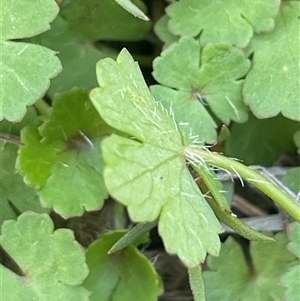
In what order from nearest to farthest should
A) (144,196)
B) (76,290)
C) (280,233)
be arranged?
1. (144,196)
2. (76,290)
3. (280,233)

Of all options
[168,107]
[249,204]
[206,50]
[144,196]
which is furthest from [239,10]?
[144,196]

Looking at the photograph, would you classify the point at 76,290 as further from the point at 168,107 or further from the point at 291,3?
the point at 291,3

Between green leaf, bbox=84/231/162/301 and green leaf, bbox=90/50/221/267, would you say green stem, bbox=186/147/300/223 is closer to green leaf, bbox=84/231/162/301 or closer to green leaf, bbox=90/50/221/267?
green leaf, bbox=90/50/221/267

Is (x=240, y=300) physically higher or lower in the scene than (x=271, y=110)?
lower

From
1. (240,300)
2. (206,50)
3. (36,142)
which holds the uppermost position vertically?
(206,50)

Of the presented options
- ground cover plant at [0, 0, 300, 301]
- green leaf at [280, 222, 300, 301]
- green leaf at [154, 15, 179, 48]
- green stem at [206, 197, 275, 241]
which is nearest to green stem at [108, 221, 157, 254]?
ground cover plant at [0, 0, 300, 301]

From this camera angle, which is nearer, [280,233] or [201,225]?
[201,225]

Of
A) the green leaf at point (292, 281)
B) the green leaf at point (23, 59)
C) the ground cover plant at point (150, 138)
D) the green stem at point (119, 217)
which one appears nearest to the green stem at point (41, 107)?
the ground cover plant at point (150, 138)
